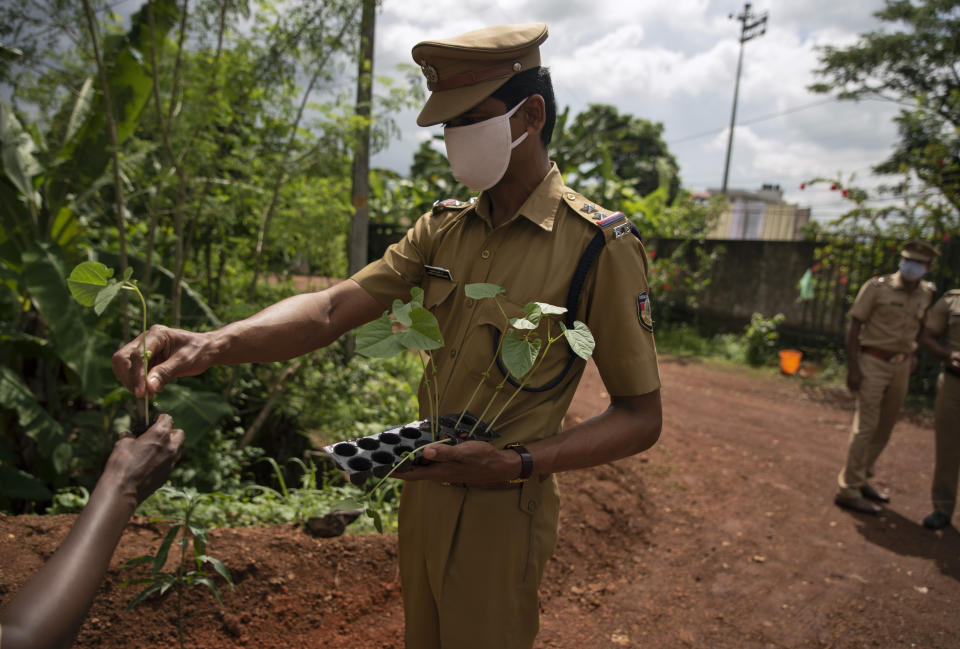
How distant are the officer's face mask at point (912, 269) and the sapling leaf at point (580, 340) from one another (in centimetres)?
434

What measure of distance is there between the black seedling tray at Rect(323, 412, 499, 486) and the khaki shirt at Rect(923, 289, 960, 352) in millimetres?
4268

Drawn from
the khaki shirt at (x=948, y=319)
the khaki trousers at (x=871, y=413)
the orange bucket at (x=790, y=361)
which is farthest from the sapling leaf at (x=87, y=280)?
the orange bucket at (x=790, y=361)

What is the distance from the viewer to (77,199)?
166 inches

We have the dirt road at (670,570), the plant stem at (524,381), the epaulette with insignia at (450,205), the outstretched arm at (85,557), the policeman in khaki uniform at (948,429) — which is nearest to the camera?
the outstretched arm at (85,557)

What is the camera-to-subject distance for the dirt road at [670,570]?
2.48m

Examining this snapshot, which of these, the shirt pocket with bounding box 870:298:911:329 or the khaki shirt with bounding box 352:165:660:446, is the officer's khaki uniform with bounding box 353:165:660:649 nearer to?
the khaki shirt with bounding box 352:165:660:446

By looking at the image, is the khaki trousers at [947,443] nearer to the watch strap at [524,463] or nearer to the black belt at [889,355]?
the black belt at [889,355]

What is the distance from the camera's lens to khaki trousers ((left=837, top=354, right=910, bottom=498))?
448cm

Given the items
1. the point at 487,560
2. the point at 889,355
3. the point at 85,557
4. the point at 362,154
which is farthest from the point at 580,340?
the point at 889,355

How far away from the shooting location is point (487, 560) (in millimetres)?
1504

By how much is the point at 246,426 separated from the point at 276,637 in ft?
10.7

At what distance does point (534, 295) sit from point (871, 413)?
4.11 meters

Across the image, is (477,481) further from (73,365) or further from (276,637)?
(73,365)

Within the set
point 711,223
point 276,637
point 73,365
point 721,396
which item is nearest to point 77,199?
point 73,365
